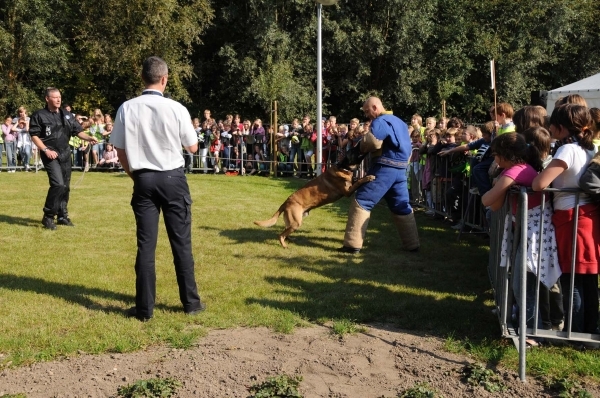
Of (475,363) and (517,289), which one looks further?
(517,289)

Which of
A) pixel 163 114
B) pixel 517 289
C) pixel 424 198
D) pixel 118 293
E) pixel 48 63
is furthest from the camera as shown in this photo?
pixel 48 63

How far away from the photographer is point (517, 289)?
444 centimetres

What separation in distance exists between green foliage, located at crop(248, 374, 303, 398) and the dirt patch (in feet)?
0.22

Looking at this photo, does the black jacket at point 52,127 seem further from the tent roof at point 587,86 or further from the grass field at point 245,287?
the tent roof at point 587,86

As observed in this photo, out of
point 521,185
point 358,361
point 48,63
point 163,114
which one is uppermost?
point 48,63

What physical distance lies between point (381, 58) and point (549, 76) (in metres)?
11.1

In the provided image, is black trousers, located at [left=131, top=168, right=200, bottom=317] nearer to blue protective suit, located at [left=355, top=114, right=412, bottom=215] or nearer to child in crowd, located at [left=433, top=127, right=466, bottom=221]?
blue protective suit, located at [left=355, top=114, right=412, bottom=215]

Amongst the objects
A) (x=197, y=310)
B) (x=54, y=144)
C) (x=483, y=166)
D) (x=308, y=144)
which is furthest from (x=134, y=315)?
(x=308, y=144)

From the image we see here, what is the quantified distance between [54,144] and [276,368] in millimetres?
6319

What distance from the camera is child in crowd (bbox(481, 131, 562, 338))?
431 centimetres

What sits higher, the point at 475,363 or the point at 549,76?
the point at 549,76

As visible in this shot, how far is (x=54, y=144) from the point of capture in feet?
29.8

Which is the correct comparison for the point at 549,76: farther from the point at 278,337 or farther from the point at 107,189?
the point at 278,337

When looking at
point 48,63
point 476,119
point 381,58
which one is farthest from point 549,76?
point 48,63
